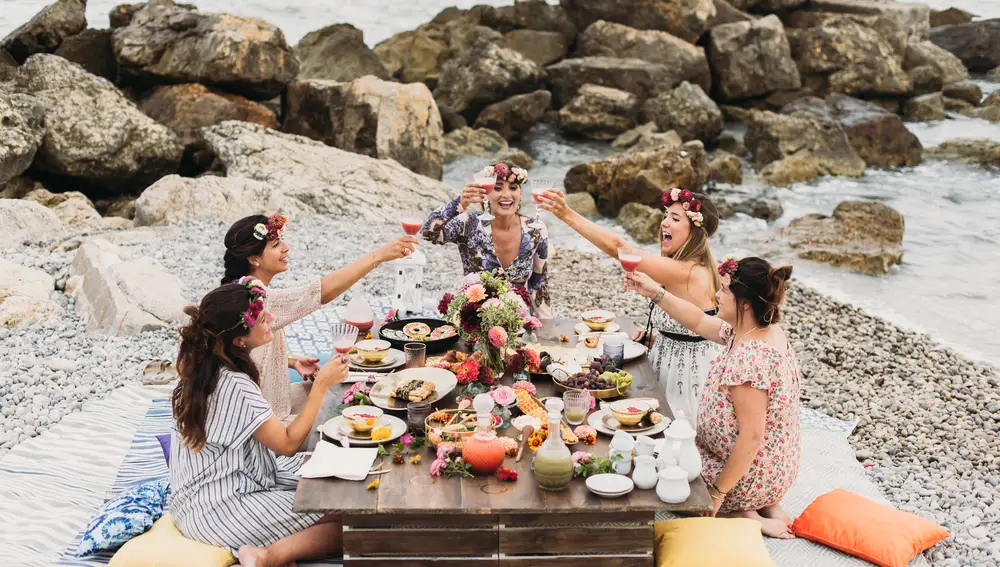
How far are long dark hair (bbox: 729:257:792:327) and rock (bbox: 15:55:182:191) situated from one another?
38.7 feet

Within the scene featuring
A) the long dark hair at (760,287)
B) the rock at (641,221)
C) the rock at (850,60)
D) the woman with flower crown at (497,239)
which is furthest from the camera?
the rock at (850,60)

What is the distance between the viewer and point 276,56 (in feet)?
52.2

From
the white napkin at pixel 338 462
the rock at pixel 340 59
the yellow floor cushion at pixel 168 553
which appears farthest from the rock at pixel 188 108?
the white napkin at pixel 338 462

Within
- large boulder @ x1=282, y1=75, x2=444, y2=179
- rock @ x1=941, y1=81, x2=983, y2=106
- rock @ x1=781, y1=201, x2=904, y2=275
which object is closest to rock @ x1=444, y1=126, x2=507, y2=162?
large boulder @ x1=282, y1=75, x2=444, y2=179

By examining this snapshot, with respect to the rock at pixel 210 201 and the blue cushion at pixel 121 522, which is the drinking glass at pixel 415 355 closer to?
the blue cushion at pixel 121 522

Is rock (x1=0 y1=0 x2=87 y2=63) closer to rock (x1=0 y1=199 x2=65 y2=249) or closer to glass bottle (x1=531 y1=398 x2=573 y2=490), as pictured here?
rock (x1=0 y1=199 x2=65 y2=249)

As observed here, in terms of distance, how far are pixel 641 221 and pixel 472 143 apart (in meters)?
7.78

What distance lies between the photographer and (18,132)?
487 inches

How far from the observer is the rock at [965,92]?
26812 millimetres

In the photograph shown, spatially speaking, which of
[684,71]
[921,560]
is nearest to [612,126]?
[684,71]

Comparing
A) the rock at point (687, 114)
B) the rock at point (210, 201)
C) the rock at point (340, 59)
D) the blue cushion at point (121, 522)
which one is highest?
the blue cushion at point (121, 522)

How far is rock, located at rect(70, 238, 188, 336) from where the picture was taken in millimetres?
7527

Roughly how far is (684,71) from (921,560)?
21405 millimetres

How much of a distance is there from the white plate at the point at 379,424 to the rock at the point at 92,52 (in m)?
14.3
